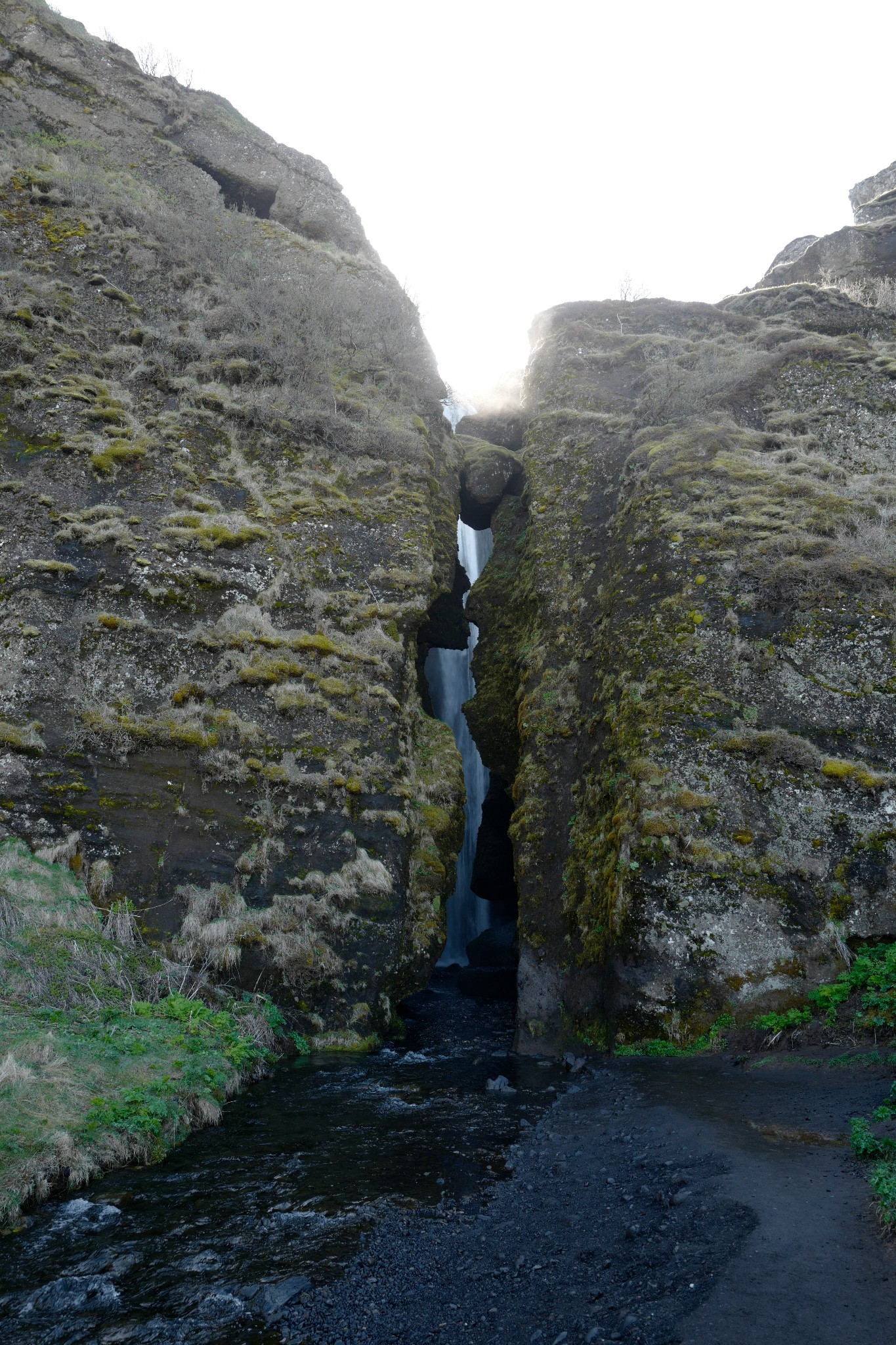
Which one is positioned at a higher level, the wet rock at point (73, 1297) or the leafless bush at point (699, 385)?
the leafless bush at point (699, 385)

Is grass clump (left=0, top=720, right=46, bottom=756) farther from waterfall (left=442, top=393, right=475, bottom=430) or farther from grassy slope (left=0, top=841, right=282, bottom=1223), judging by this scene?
waterfall (left=442, top=393, right=475, bottom=430)

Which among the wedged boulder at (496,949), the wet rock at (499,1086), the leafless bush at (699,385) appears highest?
the leafless bush at (699,385)

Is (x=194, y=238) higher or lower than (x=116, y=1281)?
higher

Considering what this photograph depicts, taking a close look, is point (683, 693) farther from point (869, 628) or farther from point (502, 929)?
point (502, 929)

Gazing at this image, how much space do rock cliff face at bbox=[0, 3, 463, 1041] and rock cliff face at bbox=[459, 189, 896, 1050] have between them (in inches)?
84.6

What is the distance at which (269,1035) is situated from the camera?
948 centimetres

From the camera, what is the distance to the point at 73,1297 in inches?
162

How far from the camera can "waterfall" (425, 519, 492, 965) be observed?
76.3 ft

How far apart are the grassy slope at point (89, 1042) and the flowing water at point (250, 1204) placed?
0.86 feet

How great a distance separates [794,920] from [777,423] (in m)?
11.7

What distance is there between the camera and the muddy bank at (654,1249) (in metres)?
3.41

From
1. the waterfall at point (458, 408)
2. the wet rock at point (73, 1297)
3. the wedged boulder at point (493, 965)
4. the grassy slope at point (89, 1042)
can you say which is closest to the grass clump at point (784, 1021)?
the grassy slope at point (89, 1042)

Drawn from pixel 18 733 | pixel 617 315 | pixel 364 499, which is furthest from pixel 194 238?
pixel 18 733

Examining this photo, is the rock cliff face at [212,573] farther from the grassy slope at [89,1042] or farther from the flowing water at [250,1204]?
the flowing water at [250,1204]
